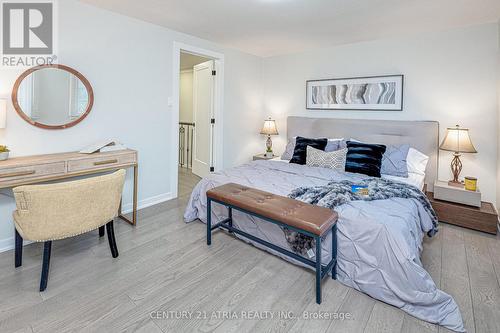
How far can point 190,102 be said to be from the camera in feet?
20.6

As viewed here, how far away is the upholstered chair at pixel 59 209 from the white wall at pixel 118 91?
1.00 m

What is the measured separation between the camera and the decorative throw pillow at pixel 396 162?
3.20 meters

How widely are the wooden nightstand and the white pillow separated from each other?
385 mm

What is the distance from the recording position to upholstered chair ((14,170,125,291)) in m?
1.80

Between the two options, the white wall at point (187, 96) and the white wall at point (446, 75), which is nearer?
the white wall at point (446, 75)

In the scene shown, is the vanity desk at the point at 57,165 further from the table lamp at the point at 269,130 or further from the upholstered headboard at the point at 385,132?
the upholstered headboard at the point at 385,132

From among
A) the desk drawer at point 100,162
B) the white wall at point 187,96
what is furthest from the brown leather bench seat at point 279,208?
the white wall at point 187,96

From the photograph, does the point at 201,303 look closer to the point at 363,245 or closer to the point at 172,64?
the point at 363,245

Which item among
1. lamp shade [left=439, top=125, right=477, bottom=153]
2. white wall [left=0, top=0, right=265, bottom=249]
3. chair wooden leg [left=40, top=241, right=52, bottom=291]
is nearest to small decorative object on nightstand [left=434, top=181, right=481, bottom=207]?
lamp shade [left=439, top=125, right=477, bottom=153]

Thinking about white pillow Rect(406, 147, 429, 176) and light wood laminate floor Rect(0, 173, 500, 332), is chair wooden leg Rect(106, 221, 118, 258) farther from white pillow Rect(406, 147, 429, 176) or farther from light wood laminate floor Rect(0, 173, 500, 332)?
white pillow Rect(406, 147, 429, 176)

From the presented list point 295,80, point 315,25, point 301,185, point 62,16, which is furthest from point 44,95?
point 295,80

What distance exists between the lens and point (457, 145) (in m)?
3.12

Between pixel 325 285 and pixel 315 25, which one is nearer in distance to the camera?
pixel 325 285

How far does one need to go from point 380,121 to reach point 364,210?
230 cm
